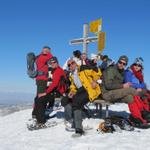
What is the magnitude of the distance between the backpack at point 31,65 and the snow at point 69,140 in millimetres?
1863

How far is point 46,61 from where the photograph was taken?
45.5ft

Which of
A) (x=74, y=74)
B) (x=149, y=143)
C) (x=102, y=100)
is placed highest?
(x=74, y=74)

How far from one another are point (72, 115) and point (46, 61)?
2.56 m

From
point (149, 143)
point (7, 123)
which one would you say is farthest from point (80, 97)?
point (7, 123)

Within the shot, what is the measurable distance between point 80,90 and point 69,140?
63.2 inches

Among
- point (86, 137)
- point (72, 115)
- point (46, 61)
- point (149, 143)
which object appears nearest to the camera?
point (149, 143)

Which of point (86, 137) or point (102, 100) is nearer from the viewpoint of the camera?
point (86, 137)

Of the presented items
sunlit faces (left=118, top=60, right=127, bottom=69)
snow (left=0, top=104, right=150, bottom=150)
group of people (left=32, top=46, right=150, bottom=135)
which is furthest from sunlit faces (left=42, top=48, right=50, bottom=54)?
sunlit faces (left=118, top=60, right=127, bottom=69)

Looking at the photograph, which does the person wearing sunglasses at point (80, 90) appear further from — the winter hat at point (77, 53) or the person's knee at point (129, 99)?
the winter hat at point (77, 53)

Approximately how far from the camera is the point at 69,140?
34.9 feet

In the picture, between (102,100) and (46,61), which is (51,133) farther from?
(46,61)

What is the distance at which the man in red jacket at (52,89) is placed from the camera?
12.4 m

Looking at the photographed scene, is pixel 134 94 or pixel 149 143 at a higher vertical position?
pixel 134 94

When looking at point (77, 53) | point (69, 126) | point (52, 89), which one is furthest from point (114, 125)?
point (77, 53)
